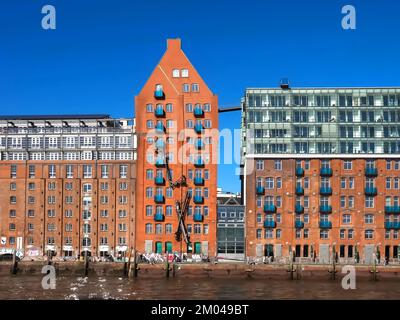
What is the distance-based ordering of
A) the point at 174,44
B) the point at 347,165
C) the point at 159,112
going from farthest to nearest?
the point at 174,44, the point at 159,112, the point at 347,165

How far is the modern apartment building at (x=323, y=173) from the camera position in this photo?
109 meters

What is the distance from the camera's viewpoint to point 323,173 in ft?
360

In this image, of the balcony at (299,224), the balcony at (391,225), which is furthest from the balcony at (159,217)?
the balcony at (391,225)

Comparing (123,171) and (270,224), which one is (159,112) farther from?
(270,224)

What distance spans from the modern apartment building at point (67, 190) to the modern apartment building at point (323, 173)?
76.3 feet

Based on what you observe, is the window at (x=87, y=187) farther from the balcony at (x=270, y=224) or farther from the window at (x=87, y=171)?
the balcony at (x=270, y=224)

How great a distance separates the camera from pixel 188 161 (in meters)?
111

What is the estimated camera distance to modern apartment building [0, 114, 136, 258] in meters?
112

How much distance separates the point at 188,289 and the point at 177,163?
134 feet

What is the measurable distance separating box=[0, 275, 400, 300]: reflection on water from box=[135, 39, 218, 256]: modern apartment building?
21006 mm

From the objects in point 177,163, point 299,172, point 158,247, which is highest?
point 177,163

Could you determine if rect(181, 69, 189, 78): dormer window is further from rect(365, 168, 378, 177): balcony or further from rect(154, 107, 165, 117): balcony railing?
rect(365, 168, 378, 177): balcony

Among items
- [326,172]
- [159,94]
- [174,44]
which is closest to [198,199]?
[159,94]

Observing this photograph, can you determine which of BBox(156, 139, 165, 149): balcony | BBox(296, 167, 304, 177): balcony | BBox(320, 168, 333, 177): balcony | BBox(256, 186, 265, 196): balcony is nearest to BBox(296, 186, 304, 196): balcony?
BBox(296, 167, 304, 177): balcony
